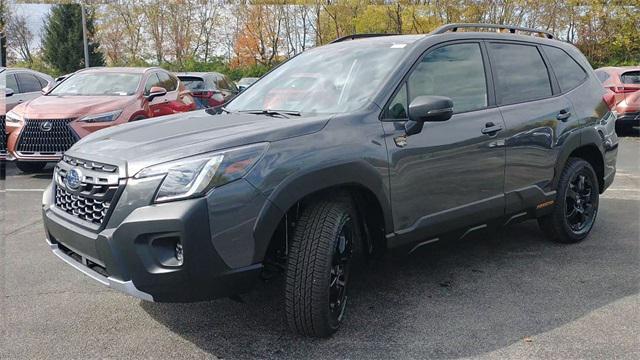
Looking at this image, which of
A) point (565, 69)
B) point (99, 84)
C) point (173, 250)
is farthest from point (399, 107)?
point (99, 84)

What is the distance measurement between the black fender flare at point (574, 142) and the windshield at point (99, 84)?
21.3 ft

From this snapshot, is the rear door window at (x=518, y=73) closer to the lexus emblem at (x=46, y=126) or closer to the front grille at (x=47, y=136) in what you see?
the front grille at (x=47, y=136)

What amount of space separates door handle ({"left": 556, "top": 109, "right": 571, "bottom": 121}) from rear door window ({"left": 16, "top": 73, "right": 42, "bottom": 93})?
9435mm

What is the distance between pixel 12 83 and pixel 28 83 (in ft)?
1.47

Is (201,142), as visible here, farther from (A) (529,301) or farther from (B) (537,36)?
(B) (537,36)

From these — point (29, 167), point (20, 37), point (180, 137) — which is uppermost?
point (20, 37)

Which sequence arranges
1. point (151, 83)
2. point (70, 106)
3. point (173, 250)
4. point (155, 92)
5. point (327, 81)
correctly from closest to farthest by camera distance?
point (173, 250) → point (327, 81) → point (70, 106) → point (155, 92) → point (151, 83)

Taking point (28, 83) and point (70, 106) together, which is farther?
point (28, 83)

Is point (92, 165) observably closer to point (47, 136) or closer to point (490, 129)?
point (490, 129)

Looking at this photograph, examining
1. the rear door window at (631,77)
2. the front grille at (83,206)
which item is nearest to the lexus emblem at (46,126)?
the front grille at (83,206)

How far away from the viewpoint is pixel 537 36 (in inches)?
199

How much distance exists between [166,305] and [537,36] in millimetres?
3928

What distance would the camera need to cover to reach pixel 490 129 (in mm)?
3902

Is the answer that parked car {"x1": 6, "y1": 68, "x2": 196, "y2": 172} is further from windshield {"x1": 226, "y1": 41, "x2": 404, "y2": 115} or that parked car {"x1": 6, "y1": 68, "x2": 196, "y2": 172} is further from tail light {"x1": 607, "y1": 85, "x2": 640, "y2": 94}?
tail light {"x1": 607, "y1": 85, "x2": 640, "y2": 94}
